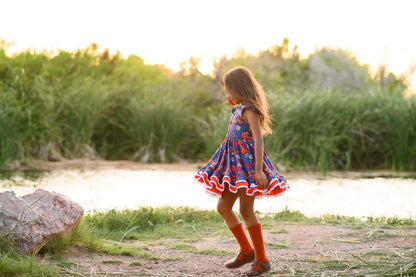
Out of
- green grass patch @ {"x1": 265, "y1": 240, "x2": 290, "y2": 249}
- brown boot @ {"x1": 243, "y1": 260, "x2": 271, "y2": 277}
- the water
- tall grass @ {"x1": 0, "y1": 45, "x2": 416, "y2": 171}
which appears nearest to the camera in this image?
brown boot @ {"x1": 243, "y1": 260, "x2": 271, "y2": 277}

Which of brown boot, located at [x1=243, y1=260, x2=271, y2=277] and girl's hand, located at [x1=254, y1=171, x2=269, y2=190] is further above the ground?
girl's hand, located at [x1=254, y1=171, x2=269, y2=190]

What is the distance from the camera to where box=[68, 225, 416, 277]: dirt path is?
383 cm

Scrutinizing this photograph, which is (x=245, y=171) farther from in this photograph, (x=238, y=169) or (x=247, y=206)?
(x=247, y=206)

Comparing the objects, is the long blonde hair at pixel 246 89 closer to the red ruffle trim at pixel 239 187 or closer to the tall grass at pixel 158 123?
the red ruffle trim at pixel 239 187

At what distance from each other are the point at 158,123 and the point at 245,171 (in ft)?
29.7

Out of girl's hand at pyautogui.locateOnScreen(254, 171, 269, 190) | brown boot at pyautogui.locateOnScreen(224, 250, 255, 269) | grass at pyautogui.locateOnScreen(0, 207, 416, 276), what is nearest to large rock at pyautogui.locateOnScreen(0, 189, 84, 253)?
grass at pyautogui.locateOnScreen(0, 207, 416, 276)

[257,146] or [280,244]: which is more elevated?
[257,146]

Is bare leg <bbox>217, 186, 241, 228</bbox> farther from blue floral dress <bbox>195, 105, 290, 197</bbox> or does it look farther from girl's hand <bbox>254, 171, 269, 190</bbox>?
girl's hand <bbox>254, 171, 269, 190</bbox>

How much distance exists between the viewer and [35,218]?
4000 mm

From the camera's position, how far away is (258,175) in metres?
3.66

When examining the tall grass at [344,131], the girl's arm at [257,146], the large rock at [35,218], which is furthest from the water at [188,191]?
the girl's arm at [257,146]

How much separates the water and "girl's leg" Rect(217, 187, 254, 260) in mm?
2323

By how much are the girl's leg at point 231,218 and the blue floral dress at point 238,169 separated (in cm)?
7

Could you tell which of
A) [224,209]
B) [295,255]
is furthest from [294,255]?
[224,209]
